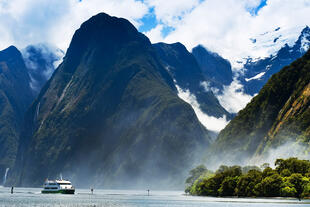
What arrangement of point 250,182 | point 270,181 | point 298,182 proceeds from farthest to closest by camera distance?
point 250,182 → point 270,181 → point 298,182

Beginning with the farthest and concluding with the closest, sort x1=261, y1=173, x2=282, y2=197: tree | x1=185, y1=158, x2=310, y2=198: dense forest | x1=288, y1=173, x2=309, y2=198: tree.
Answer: x1=261, y1=173, x2=282, y2=197: tree < x1=185, y1=158, x2=310, y2=198: dense forest < x1=288, y1=173, x2=309, y2=198: tree

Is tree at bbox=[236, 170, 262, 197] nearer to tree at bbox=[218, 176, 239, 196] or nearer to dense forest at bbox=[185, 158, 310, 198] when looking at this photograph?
dense forest at bbox=[185, 158, 310, 198]

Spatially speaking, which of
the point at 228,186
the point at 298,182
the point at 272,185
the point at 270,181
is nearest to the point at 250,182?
the point at 272,185

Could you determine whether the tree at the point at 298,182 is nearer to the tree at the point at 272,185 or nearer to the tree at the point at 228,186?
the tree at the point at 272,185

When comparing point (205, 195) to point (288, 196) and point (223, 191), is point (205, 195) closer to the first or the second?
point (223, 191)

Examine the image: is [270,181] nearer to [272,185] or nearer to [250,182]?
[272,185]

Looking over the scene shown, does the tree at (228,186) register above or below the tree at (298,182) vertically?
above

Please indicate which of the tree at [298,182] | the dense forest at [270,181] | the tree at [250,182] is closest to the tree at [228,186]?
the dense forest at [270,181]

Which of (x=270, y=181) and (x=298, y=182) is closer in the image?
(x=298, y=182)

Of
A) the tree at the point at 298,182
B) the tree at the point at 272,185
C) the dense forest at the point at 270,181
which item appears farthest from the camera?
the tree at the point at 272,185

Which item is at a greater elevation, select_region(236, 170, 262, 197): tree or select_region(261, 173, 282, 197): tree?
select_region(236, 170, 262, 197): tree

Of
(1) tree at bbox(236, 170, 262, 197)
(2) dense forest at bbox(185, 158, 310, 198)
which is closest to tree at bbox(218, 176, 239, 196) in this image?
(2) dense forest at bbox(185, 158, 310, 198)

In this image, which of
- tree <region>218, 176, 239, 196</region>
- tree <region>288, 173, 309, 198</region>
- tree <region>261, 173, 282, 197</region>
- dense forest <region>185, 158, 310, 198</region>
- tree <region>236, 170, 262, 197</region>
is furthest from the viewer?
tree <region>218, 176, 239, 196</region>

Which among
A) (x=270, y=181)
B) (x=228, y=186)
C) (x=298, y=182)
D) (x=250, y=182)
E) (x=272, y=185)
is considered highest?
(x=228, y=186)
